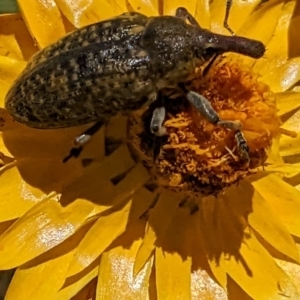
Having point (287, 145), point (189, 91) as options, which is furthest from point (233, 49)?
point (287, 145)

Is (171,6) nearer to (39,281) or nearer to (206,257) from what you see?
(206,257)

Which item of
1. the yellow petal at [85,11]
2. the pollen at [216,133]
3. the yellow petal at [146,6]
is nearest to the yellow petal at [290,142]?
the pollen at [216,133]

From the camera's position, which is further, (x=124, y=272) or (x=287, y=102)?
(x=287, y=102)

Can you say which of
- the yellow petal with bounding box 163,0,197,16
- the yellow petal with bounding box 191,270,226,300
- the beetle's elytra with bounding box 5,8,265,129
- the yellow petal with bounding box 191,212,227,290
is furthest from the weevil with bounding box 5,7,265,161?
the yellow petal with bounding box 191,270,226,300

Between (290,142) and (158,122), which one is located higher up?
(158,122)

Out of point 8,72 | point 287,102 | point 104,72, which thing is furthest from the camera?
point 287,102

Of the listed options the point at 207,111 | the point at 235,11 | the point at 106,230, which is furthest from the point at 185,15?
the point at 106,230
